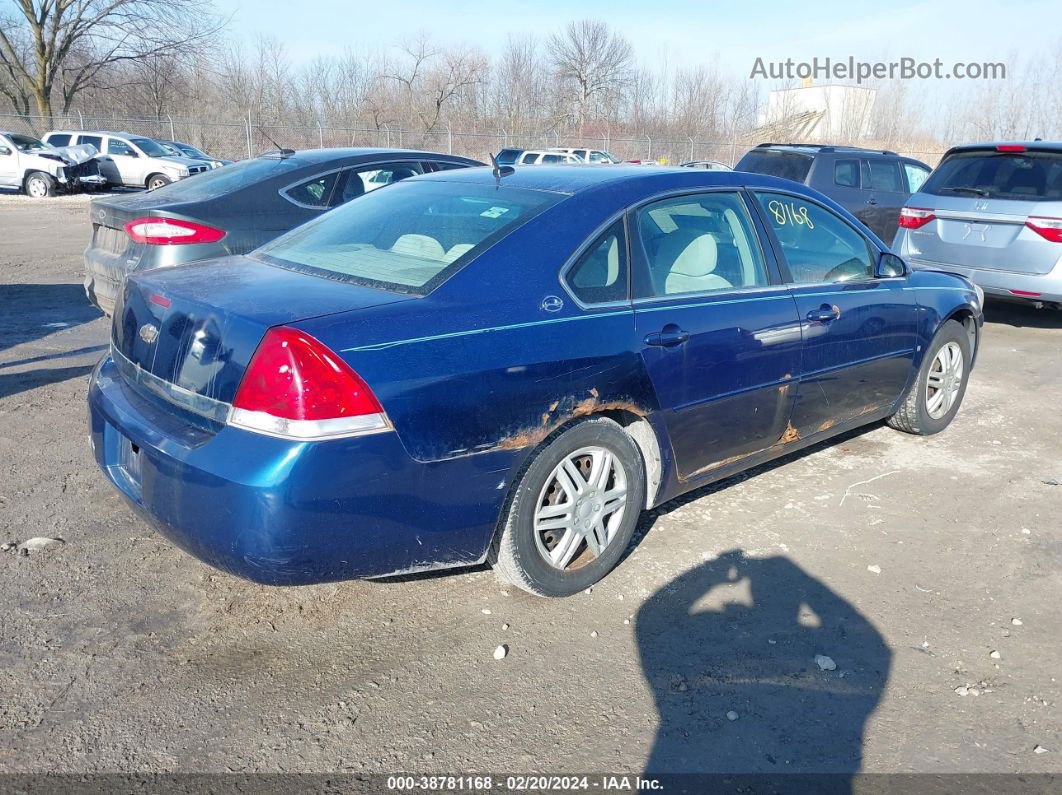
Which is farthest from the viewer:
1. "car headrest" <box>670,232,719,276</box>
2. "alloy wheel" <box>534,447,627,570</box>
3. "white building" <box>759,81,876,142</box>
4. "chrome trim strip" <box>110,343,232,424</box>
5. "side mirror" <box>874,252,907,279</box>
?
"white building" <box>759,81,876,142</box>

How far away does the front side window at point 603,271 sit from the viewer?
3240mm

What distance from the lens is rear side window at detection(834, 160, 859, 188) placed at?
11375 millimetres

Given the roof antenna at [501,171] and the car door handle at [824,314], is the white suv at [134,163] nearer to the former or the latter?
the roof antenna at [501,171]

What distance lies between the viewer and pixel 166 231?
5.55 metres

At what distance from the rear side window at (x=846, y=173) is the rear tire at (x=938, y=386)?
650 centimetres

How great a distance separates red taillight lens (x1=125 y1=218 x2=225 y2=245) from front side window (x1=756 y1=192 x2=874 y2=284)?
361 cm

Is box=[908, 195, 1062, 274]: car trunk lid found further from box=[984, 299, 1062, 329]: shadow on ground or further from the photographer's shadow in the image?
the photographer's shadow

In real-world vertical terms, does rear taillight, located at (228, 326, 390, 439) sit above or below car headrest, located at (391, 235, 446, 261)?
below

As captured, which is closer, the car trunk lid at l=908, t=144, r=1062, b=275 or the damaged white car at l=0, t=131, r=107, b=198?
the car trunk lid at l=908, t=144, r=1062, b=275

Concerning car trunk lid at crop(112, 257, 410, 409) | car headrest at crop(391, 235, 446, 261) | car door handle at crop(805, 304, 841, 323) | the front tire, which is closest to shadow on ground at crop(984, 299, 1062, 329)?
car door handle at crop(805, 304, 841, 323)

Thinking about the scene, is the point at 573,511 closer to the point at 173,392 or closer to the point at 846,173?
the point at 173,392

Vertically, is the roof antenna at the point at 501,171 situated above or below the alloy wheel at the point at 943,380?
above

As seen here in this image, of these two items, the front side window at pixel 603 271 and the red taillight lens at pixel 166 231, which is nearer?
the front side window at pixel 603 271

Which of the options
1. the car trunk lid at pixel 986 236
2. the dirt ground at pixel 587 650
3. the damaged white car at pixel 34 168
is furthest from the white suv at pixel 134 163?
the dirt ground at pixel 587 650
